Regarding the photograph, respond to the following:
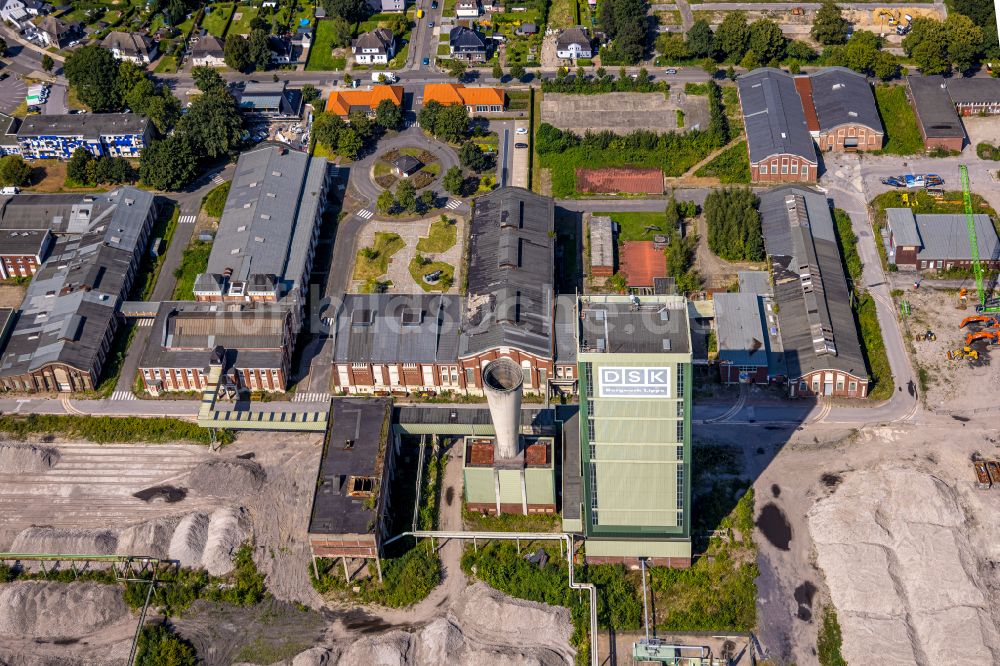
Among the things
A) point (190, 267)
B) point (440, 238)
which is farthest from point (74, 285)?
point (440, 238)

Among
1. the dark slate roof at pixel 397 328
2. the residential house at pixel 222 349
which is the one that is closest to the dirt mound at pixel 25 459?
the residential house at pixel 222 349

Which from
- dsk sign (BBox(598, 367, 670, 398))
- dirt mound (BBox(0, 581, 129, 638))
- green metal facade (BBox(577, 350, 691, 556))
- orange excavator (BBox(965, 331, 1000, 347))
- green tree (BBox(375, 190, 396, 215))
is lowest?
dirt mound (BBox(0, 581, 129, 638))

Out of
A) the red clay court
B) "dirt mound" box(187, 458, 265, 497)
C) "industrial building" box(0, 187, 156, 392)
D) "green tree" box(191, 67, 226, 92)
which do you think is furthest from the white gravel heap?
"green tree" box(191, 67, 226, 92)

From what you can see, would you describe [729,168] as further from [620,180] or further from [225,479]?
[225,479]

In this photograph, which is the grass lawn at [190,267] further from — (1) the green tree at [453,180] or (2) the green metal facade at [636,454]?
(2) the green metal facade at [636,454]

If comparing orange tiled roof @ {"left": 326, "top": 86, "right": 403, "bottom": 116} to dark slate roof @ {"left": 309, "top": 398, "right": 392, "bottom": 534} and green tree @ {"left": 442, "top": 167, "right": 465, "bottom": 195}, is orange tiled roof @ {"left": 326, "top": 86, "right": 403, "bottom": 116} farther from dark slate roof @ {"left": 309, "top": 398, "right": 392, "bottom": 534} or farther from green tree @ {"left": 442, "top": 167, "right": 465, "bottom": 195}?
dark slate roof @ {"left": 309, "top": 398, "right": 392, "bottom": 534}

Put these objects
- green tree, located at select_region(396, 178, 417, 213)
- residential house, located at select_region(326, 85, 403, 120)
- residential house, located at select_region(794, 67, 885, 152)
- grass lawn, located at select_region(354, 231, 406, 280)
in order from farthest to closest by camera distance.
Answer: residential house, located at select_region(326, 85, 403, 120) → residential house, located at select_region(794, 67, 885, 152) → green tree, located at select_region(396, 178, 417, 213) → grass lawn, located at select_region(354, 231, 406, 280)
